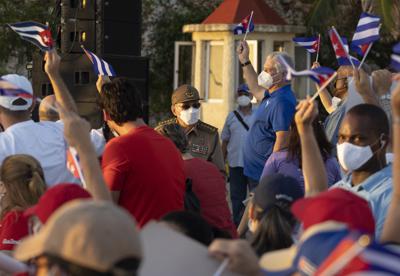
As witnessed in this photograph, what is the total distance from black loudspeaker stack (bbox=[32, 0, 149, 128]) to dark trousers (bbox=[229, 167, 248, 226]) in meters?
1.48

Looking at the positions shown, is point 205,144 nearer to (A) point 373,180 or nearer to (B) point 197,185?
(B) point 197,185

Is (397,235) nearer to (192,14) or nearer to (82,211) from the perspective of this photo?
(82,211)

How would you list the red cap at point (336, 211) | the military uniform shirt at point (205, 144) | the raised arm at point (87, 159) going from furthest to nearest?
the military uniform shirt at point (205, 144), the raised arm at point (87, 159), the red cap at point (336, 211)

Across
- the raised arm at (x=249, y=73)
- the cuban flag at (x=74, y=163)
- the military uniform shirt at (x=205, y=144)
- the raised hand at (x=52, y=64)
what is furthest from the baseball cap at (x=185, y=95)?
the cuban flag at (x=74, y=163)

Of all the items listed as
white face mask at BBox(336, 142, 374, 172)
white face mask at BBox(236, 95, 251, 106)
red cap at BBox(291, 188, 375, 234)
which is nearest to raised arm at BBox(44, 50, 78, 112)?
white face mask at BBox(336, 142, 374, 172)

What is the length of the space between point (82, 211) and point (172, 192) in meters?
3.16

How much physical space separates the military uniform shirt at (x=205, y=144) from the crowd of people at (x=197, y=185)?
0.04 feet

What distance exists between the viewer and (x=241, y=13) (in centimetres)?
2323

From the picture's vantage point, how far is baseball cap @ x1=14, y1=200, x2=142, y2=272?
2922mm

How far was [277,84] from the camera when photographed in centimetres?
889

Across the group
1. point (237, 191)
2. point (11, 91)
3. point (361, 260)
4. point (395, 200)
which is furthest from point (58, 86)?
point (237, 191)

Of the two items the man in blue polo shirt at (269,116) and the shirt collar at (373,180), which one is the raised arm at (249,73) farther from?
the shirt collar at (373,180)

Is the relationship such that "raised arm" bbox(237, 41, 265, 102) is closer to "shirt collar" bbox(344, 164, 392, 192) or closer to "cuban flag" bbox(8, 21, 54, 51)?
"cuban flag" bbox(8, 21, 54, 51)

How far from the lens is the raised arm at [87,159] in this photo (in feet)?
14.7
